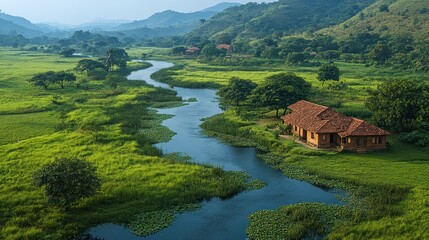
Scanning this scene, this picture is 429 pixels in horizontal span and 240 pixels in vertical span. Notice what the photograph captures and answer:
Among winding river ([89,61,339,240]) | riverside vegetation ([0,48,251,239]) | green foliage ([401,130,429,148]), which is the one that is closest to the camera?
winding river ([89,61,339,240])

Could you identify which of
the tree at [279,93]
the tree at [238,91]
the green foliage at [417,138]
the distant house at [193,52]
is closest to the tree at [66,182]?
the green foliage at [417,138]

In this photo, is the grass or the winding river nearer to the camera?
the grass

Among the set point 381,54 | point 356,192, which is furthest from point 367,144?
point 381,54

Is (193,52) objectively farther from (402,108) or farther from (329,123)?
(329,123)

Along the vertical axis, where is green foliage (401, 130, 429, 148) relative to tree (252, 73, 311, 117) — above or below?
below

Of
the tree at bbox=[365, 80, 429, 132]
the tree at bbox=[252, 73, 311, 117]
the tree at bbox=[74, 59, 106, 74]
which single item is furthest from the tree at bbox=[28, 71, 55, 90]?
the tree at bbox=[365, 80, 429, 132]

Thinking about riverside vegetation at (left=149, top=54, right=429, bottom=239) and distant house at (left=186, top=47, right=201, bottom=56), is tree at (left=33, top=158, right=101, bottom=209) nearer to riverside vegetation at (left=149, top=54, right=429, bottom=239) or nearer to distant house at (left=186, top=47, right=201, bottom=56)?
riverside vegetation at (left=149, top=54, right=429, bottom=239)
